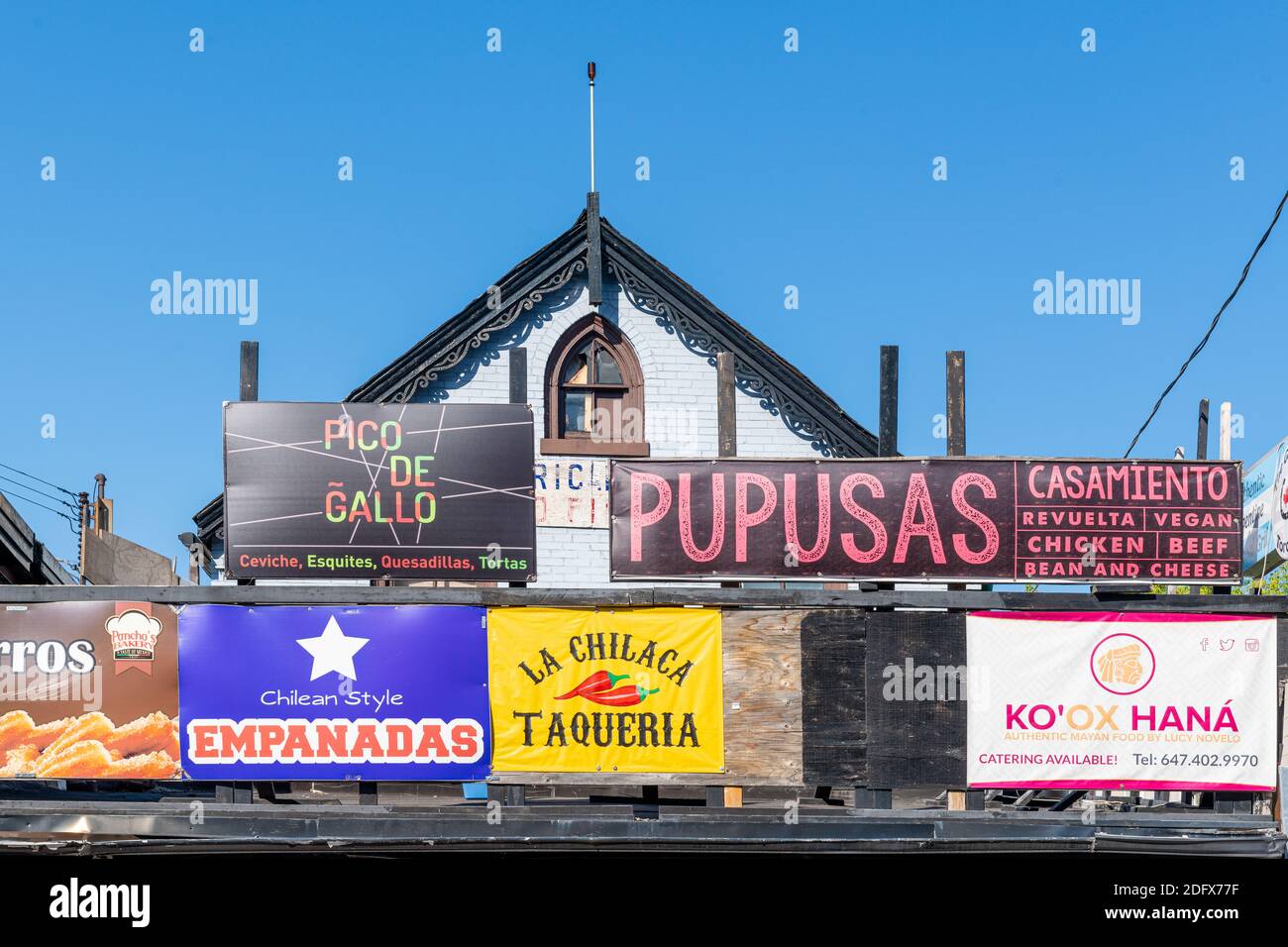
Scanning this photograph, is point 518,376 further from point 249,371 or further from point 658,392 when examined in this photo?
point 658,392

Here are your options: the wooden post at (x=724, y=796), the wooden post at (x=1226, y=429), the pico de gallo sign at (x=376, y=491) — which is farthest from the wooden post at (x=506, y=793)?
the wooden post at (x=1226, y=429)

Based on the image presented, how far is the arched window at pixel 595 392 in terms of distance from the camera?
19.6m

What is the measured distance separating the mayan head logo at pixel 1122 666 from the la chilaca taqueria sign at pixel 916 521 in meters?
0.62

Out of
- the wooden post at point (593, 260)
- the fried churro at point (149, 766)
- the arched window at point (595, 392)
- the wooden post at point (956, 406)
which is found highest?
the wooden post at point (593, 260)

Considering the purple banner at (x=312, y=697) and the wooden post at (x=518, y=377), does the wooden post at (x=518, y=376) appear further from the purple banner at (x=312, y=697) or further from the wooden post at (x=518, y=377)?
the purple banner at (x=312, y=697)

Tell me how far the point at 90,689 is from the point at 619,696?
15.2 feet

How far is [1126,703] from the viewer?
12.3 m

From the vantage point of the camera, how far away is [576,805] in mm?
13328

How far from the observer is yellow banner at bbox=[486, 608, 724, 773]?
39.7ft

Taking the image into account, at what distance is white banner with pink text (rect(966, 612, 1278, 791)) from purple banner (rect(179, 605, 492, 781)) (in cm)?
477

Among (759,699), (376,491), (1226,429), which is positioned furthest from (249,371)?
(1226,429)
